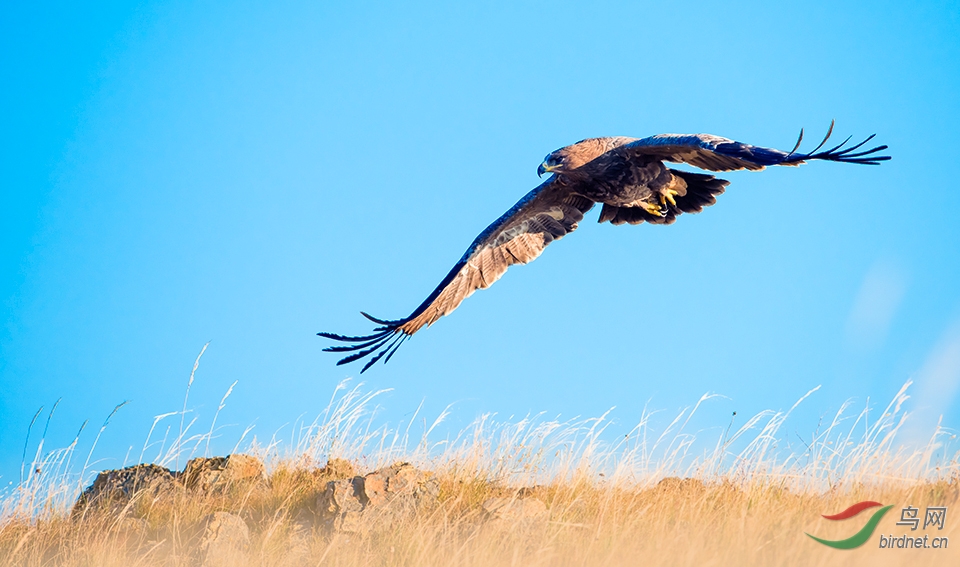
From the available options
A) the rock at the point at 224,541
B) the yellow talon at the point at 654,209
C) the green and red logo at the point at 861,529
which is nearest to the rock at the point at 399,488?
the rock at the point at 224,541

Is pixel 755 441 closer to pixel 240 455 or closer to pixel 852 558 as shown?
pixel 852 558

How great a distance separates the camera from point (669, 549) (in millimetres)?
4703

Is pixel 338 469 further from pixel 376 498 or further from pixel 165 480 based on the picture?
pixel 165 480

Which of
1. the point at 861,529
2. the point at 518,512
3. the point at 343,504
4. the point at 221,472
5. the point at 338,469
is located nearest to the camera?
the point at 861,529

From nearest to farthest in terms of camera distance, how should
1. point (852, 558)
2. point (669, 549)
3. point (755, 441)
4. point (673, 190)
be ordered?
point (852, 558)
point (669, 549)
point (755, 441)
point (673, 190)

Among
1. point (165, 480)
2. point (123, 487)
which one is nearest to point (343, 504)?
point (165, 480)

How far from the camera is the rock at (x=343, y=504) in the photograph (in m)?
5.78

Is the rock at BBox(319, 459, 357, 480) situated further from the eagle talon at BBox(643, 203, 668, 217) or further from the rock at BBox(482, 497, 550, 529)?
the eagle talon at BBox(643, 203, 668, 217)

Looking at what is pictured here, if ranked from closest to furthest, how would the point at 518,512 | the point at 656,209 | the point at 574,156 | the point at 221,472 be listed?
the point at 518,512
the point at 221,472
the point at 574,156
the point at 656,209

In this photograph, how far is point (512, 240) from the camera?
8.75m

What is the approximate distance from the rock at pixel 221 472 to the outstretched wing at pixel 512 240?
2240mm

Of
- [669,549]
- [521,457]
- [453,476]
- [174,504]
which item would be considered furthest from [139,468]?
[669,549]

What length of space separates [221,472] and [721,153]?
536cm

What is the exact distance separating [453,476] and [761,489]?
2.59m
